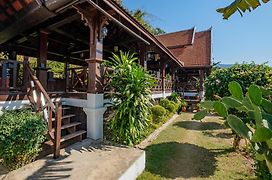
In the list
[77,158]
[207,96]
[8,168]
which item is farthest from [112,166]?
[207,96]

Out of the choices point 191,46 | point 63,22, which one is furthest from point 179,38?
point 63,22

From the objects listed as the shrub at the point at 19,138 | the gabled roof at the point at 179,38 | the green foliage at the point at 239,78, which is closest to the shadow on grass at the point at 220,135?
the green foliage at the point at 239,78

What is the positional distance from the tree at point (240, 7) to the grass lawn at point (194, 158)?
12.2ft

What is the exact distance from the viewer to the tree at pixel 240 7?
3.27m

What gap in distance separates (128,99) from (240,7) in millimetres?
3461

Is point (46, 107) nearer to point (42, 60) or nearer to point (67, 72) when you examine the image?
point (42, 60)

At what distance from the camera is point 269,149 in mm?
2502

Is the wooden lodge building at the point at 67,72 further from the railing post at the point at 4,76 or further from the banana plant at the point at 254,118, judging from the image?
the banana plant at the point at 254,118

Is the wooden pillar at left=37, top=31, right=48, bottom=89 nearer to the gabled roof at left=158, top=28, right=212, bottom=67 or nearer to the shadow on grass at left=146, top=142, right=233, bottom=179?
the shadow on grass at left=146, top=142, right=233, bottom=179

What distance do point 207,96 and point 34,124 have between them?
6335mm

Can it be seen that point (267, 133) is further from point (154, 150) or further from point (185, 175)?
point (154, 150)

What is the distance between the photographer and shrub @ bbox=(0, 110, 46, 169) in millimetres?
3900

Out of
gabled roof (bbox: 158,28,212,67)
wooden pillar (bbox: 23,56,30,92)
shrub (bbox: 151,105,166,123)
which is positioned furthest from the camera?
gabled roof (bbox: 158,28,212,67)

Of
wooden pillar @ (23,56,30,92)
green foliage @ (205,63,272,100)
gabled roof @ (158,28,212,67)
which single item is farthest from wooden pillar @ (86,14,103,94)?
gabled roof @ (158,28,212,67)
